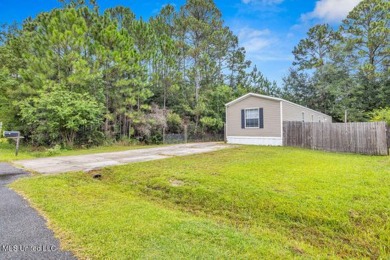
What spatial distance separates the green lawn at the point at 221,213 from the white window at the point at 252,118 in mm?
8631

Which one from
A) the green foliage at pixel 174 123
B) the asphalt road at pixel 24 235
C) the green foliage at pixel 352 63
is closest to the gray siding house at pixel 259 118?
the green foliage at pixel 174 123

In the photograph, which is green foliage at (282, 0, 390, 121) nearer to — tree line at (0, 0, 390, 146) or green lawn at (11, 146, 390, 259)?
tree line at (0, 0, 390, 146)

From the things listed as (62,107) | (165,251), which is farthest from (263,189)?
(62,107)

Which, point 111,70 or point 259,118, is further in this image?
point 111,70

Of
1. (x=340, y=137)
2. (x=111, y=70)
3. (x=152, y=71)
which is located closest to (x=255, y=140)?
(x=340, y=137)

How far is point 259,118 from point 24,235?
13.3 metres

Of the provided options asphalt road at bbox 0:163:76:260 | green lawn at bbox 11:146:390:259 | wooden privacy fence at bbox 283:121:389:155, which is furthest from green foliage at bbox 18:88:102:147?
wooden privacy fence at bbox 283:121:389:155

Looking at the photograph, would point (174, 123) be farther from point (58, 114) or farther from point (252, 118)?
point (58, 114)

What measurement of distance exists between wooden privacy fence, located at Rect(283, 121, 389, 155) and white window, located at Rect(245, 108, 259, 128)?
186 centimetres

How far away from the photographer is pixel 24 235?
2.83m

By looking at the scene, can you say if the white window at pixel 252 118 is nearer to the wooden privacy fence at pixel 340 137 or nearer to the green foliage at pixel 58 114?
the wooden privacy fence at pixel 340 137

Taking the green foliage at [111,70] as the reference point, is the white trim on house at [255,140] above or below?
below

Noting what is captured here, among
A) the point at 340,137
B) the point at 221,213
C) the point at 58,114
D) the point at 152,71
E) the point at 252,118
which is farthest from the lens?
the point at 152,71

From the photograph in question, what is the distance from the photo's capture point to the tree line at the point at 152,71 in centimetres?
1355
